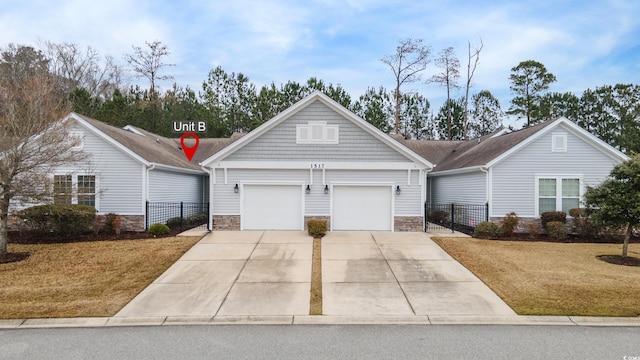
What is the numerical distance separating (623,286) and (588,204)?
4292mm

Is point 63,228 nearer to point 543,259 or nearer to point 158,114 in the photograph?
point 543,259

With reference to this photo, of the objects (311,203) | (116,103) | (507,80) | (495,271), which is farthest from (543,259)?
(507,80)

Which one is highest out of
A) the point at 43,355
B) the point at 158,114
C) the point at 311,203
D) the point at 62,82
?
the point at 62,82

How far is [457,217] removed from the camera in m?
17.8

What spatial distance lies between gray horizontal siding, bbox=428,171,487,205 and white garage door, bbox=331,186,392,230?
4.25m

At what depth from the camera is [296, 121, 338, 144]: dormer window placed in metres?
15.3

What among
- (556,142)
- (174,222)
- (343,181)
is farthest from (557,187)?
(174,222)

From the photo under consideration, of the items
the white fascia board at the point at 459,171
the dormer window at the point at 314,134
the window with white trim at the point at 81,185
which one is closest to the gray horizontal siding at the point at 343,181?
the dormer window at the point at 314,134

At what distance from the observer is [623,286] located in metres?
8.43

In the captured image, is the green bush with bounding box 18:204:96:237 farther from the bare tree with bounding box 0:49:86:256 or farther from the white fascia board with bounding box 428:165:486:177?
the white fascia board with bounding box 428:165:486:177

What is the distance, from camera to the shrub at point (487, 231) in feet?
47.6

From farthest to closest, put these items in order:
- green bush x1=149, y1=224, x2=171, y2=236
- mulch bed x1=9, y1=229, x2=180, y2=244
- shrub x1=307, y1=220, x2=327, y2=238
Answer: green bush x1=149, y1=224, x2=171, y2=236 < shrub x1=307, y1=220, x2=327, y2=238 < mulch bed x1=9, y1=229, x2=180, y2=244

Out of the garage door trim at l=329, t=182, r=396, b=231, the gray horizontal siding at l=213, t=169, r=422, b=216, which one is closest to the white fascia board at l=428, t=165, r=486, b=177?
the gray horizontal siding at l=213, t=169, r=422, b=216

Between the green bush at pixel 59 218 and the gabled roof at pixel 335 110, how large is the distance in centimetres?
477
